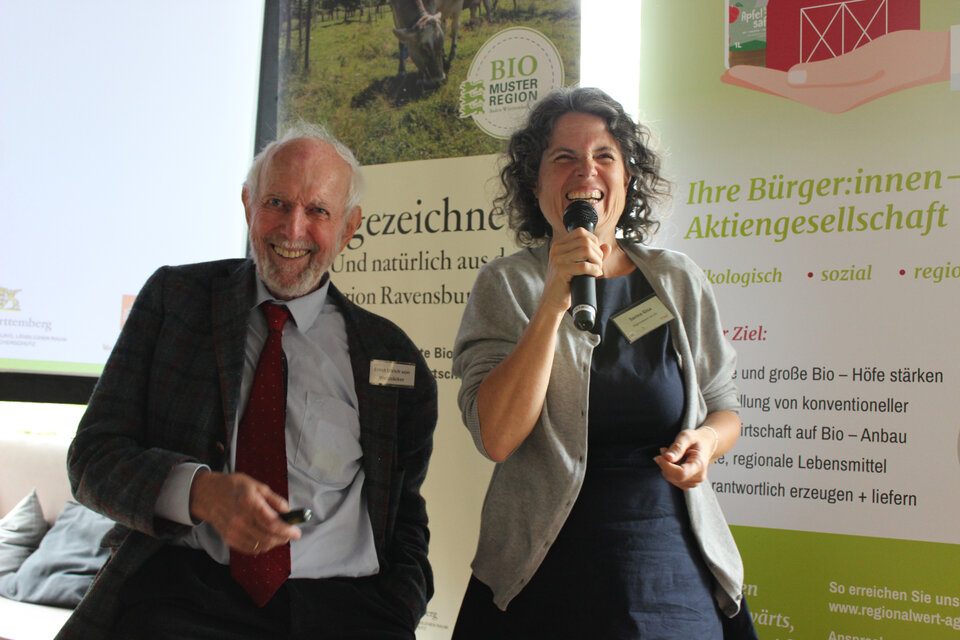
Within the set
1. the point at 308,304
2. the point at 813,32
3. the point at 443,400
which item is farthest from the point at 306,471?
the point at 813,32

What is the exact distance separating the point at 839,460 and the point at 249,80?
310 cm

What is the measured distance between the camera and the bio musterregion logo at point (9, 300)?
11.8 ft

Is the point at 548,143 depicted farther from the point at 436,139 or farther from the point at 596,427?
the point at 436,139

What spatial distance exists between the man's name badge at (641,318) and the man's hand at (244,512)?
0.77 metres

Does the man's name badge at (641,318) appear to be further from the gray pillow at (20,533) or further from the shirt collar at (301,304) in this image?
the gray pillow at (20,533)

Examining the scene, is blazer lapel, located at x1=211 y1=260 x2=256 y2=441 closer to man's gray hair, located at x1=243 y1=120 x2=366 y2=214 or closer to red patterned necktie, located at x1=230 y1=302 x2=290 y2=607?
red patterned necktie, located at x1=230 y1=302 x2=290 y2=607

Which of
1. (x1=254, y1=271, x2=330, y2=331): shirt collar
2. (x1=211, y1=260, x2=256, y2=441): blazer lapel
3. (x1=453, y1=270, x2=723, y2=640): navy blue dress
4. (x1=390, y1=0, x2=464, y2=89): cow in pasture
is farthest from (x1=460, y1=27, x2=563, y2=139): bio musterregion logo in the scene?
(x1=453, y1=270, x2=723, y2=640): navy blue dress

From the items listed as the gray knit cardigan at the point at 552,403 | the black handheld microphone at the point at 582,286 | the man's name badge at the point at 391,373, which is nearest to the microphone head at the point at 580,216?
the black handheld microphone at the point at 582,286

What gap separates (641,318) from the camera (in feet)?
5.00

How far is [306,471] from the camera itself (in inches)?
63.1

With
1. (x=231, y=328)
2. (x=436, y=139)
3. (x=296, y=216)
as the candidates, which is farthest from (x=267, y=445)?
(x=436, y=139)

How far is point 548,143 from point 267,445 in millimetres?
947

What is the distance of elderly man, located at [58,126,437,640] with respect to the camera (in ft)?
4.61

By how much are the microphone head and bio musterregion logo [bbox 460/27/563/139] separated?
1.22 meters
